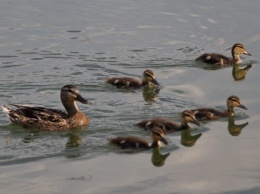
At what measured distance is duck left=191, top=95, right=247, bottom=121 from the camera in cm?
1055

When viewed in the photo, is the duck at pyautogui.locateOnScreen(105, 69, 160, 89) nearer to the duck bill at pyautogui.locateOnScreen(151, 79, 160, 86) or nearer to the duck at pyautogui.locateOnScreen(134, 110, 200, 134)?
the duck bill at pyautogui.locateOnScreen(151, 79, 160, 86)

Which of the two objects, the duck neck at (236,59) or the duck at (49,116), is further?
the duck neck at (236,59)

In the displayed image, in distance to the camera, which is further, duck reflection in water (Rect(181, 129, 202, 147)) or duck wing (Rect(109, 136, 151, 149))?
duck reflection in water (Rect(181, 129, 202, 147))

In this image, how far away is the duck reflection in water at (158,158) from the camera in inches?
370

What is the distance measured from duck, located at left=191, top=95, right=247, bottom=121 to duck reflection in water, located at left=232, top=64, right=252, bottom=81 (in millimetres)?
1867

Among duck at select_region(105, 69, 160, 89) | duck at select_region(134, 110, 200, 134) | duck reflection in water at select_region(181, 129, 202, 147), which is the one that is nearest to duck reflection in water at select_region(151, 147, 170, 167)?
duck reflection in water at select_region(181, 129, 202, 147)

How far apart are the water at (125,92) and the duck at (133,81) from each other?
0.36 ft

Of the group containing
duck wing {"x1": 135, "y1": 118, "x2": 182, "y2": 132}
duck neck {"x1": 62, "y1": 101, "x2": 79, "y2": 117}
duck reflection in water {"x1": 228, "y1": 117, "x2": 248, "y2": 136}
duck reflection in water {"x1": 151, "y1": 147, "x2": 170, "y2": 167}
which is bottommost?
duck reflection in water {"x1": 151, "y1": 147, "x2": 170, "y2": 167}

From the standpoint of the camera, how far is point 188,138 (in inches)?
401

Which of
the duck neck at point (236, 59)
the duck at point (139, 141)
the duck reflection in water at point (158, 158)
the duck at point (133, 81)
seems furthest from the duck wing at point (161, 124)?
the duck neck at point (236, 59)

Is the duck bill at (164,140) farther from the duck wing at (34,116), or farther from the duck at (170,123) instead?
the duck wing at (34,116)

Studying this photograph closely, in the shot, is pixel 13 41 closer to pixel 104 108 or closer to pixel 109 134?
pixel 104 108

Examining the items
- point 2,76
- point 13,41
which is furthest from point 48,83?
point 13,41

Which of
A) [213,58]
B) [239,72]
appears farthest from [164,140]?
[239,72]
